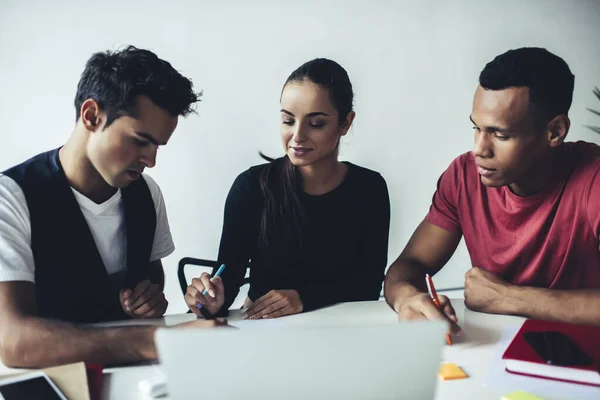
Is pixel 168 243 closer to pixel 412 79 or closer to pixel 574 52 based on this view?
pixel 412 79

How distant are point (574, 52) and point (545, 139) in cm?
84

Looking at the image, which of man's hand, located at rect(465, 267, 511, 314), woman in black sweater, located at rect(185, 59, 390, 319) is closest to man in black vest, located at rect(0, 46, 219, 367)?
woman in black sweater, located at rect(185, 59, 390, 319)

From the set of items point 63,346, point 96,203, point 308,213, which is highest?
point 96,203

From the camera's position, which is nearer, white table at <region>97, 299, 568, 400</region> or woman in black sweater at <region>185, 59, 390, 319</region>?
white table at <region>97, 299, 568, 400</region>

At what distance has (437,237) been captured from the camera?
5.15ft

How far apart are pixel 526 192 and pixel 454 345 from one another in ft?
1.97

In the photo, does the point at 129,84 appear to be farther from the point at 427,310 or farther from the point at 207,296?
the point at 427,310

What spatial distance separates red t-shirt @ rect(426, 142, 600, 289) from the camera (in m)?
1.38

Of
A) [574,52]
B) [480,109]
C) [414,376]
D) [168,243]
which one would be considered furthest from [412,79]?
[414,376]

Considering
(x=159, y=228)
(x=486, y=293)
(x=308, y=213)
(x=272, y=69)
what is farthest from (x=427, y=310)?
(x=272, y=69)

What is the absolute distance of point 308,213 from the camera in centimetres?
165

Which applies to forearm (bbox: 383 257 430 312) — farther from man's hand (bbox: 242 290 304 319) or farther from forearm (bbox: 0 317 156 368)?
forearm (bbox: 0 317 156 368)

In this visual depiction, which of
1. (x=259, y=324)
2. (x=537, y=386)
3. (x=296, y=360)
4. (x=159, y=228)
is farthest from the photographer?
(x=159, y=228)

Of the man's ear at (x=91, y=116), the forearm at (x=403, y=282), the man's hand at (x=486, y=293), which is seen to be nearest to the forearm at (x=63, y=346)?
the man's ear at (x=91, y=116)
